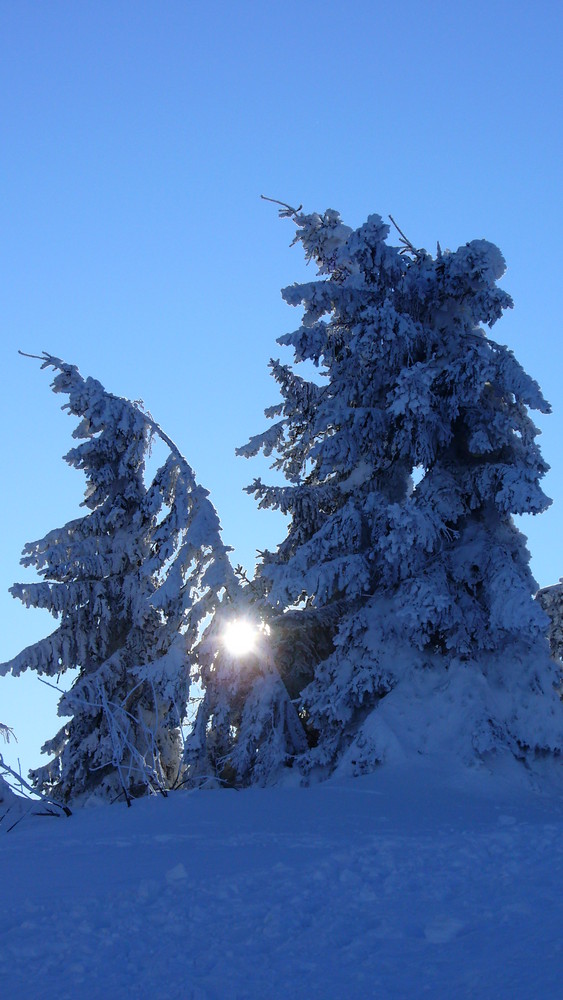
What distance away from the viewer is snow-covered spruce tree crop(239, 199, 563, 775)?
41.2 feet

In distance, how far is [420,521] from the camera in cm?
1274

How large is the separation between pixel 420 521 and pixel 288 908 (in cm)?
779

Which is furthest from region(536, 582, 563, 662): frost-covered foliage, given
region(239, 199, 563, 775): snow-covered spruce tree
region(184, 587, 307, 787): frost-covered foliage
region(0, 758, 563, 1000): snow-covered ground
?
region(0, 758, 563, 1000): snow-covered ground

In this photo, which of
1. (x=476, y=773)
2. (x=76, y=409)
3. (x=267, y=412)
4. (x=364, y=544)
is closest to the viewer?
(x=476, y=773)

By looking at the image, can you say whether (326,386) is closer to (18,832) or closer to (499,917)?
(18,832)

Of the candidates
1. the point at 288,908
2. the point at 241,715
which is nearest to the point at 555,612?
the point at 241,715

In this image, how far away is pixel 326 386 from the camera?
51.1 feet

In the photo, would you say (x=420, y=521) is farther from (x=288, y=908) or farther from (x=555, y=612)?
(x=555, y=612)

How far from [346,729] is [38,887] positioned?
798cm

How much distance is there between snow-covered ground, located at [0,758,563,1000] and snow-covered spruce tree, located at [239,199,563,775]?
11.7 feet

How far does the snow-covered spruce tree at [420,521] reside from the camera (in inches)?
494

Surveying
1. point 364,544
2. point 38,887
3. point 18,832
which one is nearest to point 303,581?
point 364,544

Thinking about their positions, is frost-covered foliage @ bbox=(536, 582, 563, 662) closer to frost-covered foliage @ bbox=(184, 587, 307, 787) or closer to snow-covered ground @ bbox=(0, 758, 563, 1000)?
frost-covered foliage @ bbox=(184, 587, 307, 787)

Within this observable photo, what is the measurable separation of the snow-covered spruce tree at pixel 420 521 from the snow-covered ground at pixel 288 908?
355 centimetres
